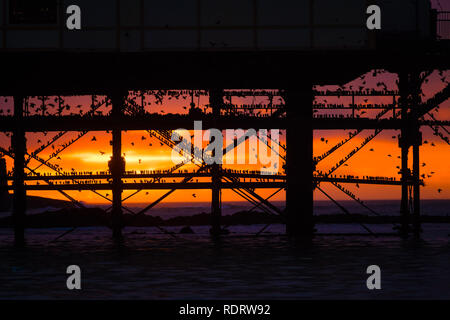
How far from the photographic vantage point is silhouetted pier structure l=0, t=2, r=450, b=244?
29422 mm

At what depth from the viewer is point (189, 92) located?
124ft

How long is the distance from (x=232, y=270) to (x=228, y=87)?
50.1ft

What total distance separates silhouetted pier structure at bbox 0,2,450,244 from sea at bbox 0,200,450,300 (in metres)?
2.19

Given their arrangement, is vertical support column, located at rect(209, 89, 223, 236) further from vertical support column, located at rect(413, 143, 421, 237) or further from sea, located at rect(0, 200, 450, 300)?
vertical support column, located at rect(413, 143, 421, 237)

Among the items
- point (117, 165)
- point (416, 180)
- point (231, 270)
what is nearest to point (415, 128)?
point (416, 180)

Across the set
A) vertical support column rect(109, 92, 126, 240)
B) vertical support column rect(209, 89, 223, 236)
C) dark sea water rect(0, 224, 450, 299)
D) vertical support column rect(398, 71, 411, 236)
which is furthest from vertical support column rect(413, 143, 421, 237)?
vertical support column rect(109, 92, 126, 240)

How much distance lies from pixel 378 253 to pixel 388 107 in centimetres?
966

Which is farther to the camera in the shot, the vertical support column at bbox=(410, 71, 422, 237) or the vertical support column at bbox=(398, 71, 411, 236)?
the vertical support column at bbox=(398, 71, 411, 236)

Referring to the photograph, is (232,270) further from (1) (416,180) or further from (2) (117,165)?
(1) (416,180)

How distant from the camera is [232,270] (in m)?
23.8

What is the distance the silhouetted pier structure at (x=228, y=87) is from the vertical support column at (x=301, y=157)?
0.03 metres

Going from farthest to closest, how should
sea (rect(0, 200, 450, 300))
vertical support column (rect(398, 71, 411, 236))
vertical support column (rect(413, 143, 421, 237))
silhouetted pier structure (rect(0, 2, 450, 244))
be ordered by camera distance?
vertical support column (rect(413, 143, 421, 237)), vertical support column (rect(398, 71, 411, 236)), silhouetted pier structure (rect(0, 2, 450, 244)), sea (rect(0, 200, 450, 300))
